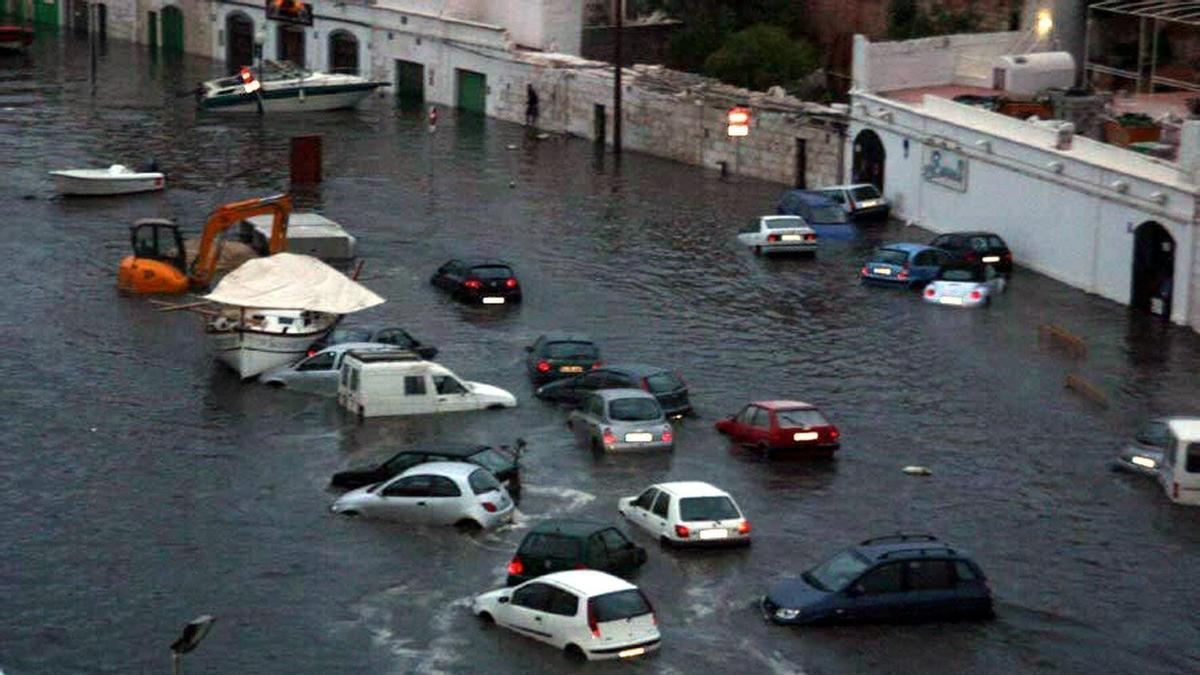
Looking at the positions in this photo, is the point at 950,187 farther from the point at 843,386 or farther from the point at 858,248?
the point at 843,386

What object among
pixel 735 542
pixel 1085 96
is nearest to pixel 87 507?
pixel 735 542

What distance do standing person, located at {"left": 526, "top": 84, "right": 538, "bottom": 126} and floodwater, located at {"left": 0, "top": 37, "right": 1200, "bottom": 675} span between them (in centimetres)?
1246

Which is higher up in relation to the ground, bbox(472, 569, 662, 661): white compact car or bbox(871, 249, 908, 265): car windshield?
bbox(871, 249, 908, 265): car windshield

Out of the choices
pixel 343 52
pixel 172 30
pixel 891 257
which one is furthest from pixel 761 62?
pixel 172 30

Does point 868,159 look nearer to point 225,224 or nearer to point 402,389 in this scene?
point 225,224

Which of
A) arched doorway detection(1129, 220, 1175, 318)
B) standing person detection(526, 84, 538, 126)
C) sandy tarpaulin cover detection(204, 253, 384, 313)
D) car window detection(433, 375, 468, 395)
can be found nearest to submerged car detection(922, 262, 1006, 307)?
arched doorway detection(1129, 220, 1175, 318)

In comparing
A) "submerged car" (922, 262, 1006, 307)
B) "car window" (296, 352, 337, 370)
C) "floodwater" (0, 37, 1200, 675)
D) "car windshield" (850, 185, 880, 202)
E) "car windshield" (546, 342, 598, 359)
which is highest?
"car windshield" (850, 185, 880, 202)

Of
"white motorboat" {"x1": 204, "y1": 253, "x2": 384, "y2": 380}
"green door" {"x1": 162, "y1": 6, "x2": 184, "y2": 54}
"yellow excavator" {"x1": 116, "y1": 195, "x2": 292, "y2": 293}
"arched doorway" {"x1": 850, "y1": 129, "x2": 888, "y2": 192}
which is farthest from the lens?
"green door" {"x1": 162, "y1": 6, "x2": 184, "y2": 54}

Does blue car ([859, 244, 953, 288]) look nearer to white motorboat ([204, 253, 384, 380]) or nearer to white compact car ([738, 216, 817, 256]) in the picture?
white compact car ([738, 216, 817, 256])

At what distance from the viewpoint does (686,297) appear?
58.9m

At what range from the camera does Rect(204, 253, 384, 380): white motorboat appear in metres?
50.2

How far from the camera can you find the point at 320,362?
49.0 meters

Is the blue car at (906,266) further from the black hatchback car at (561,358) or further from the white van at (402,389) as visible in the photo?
the white van at (402,389)

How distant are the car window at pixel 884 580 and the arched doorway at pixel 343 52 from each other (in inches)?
2581
